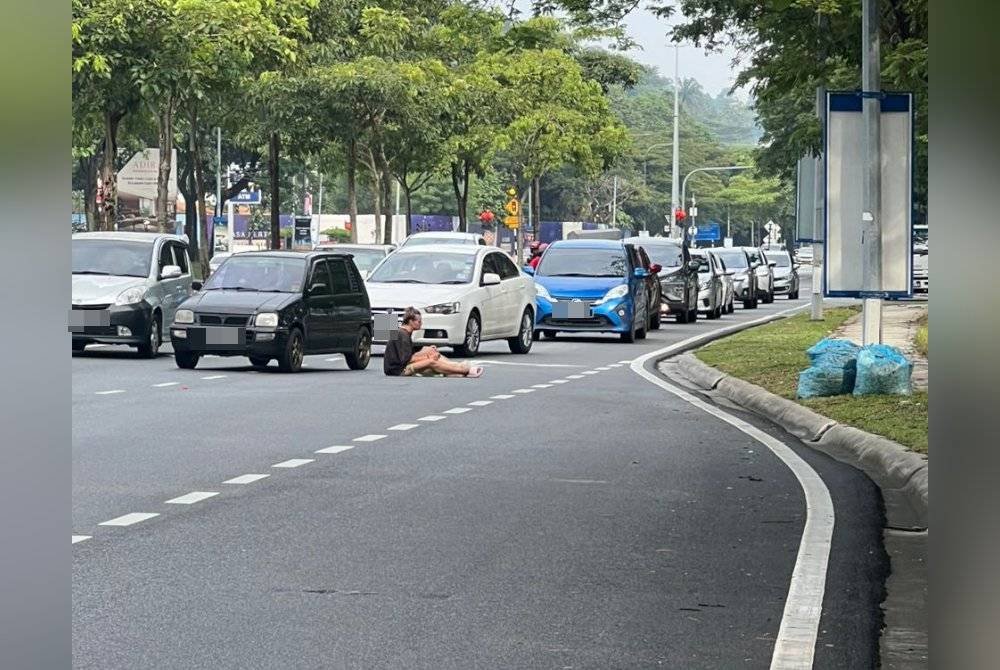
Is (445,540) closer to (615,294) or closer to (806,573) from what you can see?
(806,573)

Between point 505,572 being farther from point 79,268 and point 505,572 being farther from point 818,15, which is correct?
point 79,268

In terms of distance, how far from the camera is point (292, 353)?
77.9 feet

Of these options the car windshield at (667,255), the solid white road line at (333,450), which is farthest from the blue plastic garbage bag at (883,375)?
the car windshield at (667,255)

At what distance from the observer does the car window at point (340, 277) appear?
2520cm

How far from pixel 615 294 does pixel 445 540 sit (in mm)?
23212

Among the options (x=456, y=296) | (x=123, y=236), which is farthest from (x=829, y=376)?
(x=123, y=236)

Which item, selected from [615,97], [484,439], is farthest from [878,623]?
[615,97]

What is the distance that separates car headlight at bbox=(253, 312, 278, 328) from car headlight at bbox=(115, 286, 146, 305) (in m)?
3.04

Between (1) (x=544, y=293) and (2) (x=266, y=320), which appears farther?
(1) (x=544, y=293)

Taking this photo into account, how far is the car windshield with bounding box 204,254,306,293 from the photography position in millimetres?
24594

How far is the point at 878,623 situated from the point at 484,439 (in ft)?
25.7

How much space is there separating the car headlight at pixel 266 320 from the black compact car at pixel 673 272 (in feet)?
60.3

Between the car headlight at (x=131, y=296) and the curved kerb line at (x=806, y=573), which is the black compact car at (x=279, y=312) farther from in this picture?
the curved kerb line at (x=806, y=573)

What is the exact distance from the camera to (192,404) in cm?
1841
